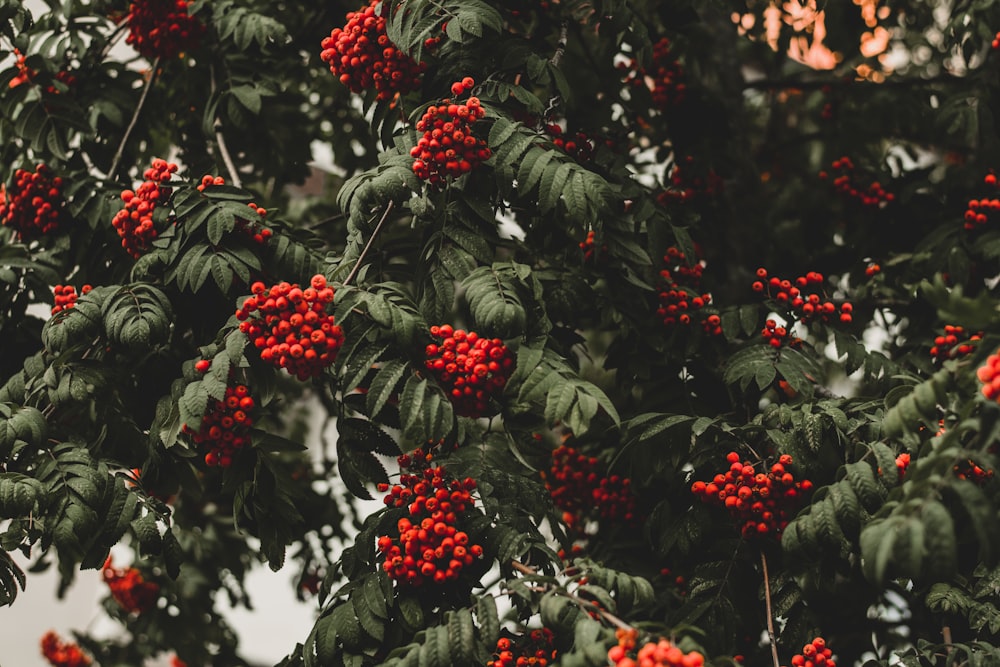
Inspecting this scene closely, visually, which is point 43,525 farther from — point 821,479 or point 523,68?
point 821,479

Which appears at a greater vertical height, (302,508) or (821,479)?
(821,479)

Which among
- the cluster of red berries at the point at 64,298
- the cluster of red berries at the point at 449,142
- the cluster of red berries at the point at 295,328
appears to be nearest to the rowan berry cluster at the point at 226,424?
the cluster of red berries at the point at 295,328

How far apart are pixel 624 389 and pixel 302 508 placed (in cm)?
176

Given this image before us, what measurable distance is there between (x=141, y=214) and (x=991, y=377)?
2.69 metres

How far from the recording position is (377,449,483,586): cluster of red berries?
9.44ft

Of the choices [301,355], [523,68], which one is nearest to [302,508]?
[301,355]

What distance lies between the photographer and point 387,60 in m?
3.38

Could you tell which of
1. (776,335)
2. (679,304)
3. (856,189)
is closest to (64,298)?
(679,304)

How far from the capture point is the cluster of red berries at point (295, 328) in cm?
284

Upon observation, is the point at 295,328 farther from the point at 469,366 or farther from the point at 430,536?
the point at 430,536

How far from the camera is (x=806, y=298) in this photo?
385 cm

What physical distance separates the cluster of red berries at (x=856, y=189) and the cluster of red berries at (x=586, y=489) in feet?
5.93

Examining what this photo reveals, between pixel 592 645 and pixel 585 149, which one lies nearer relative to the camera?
pixel 592 645

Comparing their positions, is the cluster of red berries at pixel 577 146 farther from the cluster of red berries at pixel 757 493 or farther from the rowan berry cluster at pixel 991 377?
the rowan berry cluster at pixel 991 377
